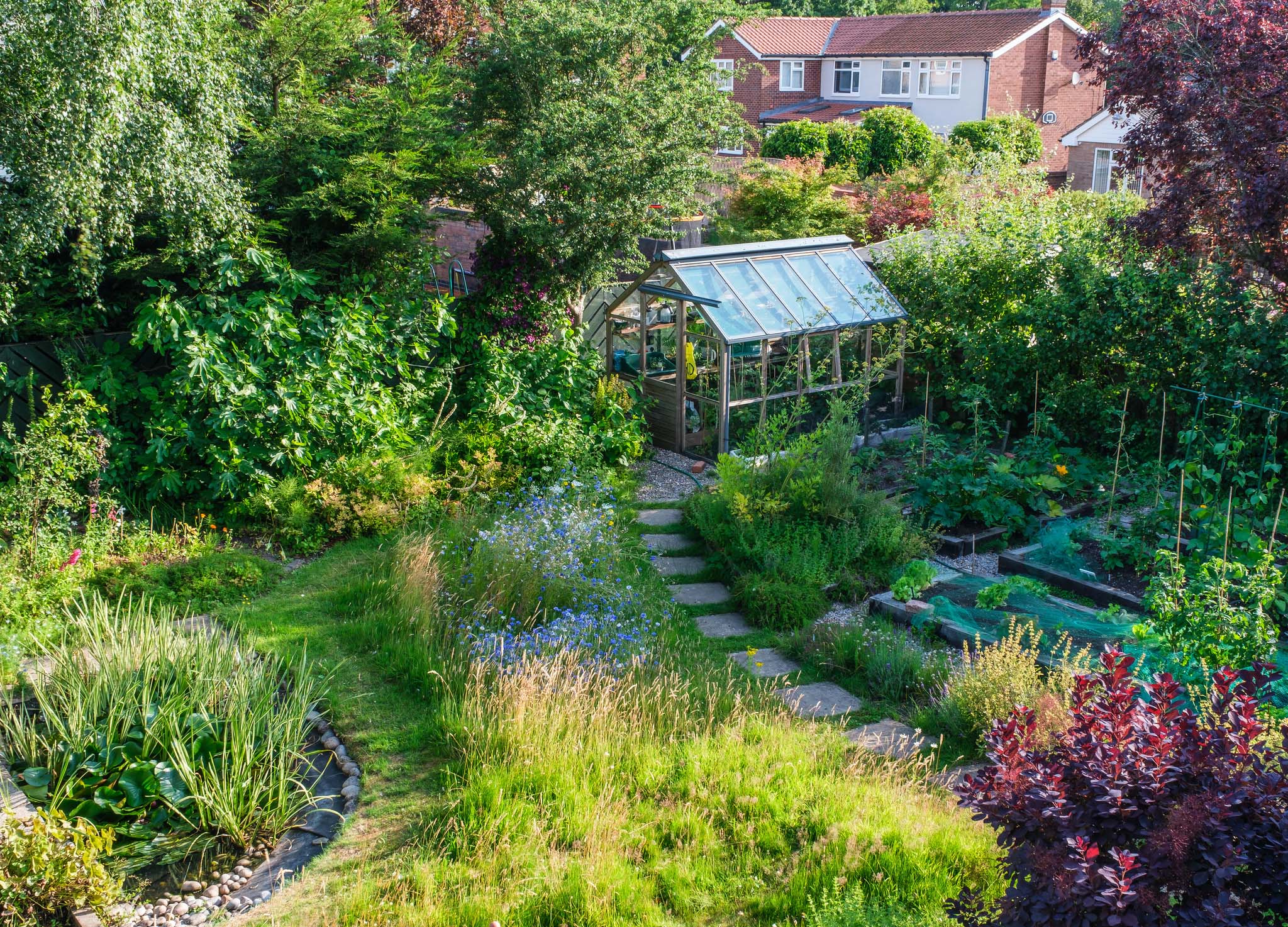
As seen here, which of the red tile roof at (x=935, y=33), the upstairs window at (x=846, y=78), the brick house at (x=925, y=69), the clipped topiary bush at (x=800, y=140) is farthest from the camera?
the upstairs window at (x=846, y=78)

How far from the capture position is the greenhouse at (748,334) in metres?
11.0

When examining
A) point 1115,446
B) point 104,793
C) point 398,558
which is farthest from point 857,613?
point 104,793

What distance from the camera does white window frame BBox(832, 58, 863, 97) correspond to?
125ft

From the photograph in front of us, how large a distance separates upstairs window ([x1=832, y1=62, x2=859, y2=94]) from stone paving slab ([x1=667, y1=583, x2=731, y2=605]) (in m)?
34.8

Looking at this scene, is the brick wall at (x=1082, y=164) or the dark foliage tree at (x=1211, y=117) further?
the brick wall at (x=1082, y=164)

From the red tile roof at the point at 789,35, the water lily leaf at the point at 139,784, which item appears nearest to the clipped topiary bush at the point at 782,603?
the water lily leaf at the point at 139,784

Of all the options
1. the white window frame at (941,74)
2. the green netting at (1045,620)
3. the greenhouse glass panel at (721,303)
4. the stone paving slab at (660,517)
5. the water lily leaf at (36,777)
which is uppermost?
the white window frame at (941,74)

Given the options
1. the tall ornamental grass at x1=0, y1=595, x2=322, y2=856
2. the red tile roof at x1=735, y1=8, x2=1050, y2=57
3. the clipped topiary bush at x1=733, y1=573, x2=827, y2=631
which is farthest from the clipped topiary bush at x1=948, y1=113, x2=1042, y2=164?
the tall ornamental grass at x1=0, y1=595, x2=322, y2=856

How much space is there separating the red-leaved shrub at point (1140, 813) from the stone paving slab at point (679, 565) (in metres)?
4.95

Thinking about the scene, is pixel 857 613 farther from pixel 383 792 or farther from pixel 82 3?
pixel 82 3

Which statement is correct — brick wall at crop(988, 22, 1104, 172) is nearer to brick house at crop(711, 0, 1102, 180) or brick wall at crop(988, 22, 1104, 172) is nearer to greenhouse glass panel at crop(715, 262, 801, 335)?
brick house at crop(711, 0, 1102, 180)

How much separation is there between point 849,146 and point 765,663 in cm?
2458

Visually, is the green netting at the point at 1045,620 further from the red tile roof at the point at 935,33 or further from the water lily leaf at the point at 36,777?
the red tile roof at the point at 935,33

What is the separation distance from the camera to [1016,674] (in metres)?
5.45
